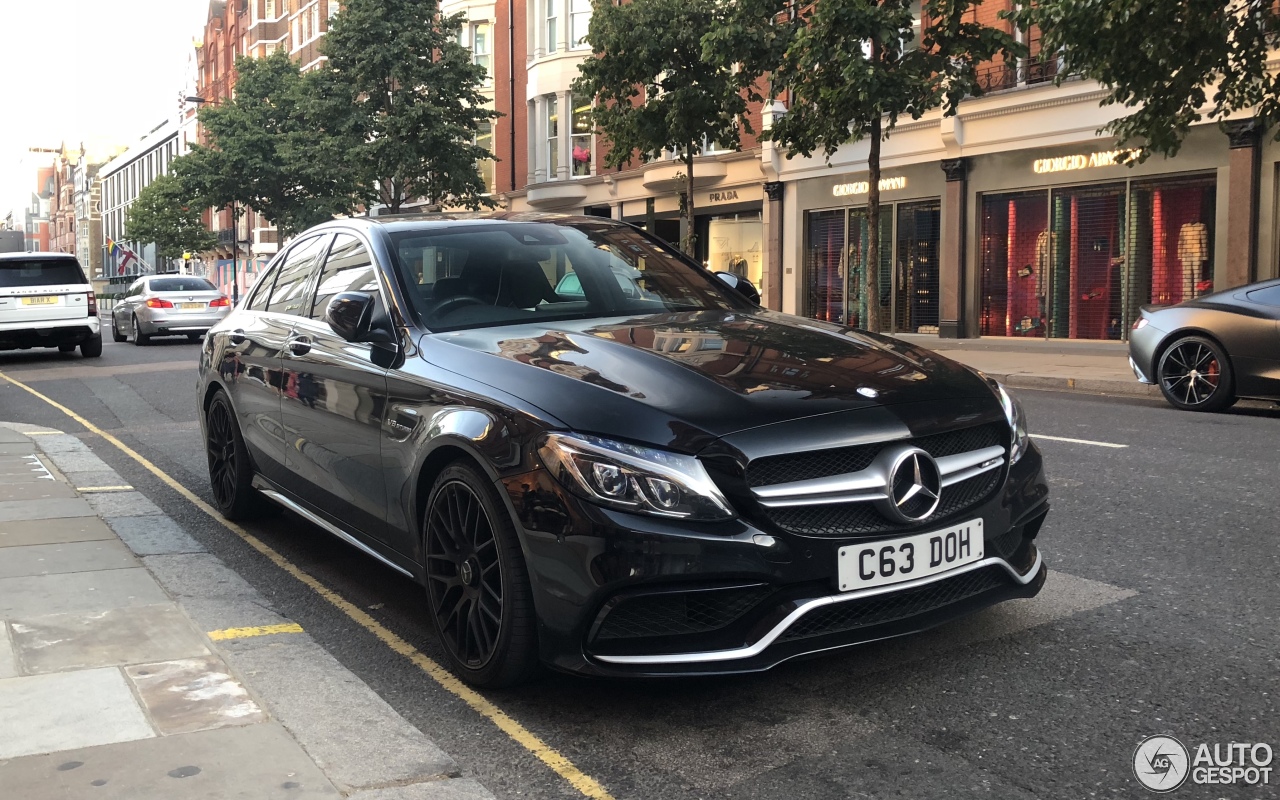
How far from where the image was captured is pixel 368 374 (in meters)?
4.53

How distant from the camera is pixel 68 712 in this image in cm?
355

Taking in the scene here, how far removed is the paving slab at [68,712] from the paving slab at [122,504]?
297cm

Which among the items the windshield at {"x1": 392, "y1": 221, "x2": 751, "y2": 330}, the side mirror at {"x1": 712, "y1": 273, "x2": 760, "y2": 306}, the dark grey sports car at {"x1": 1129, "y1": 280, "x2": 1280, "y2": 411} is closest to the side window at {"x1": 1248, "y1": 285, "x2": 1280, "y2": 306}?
the dark grey sports car at {"x1": 1129, "y1": 280, "x2": 1280, "y2": 411}

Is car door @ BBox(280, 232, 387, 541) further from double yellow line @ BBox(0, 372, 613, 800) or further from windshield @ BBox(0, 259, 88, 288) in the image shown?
windshield @ BBox(0, 259, 88, 288)

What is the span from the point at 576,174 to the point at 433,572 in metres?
35.2

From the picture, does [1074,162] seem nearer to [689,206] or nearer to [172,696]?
[689,206]

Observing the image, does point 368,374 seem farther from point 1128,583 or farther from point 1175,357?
point 1175,357

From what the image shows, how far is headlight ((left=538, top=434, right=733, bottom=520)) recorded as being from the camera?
3258 millimetres

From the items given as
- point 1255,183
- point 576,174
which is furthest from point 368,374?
point 576,174

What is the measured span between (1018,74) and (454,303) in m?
21.1

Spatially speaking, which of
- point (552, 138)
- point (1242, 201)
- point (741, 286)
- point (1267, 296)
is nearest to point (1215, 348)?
point (1267, 296)

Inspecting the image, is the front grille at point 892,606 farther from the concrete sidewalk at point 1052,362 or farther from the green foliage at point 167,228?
the green foliage at point 167,228

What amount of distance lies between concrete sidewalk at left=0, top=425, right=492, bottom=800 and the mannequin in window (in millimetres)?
18511

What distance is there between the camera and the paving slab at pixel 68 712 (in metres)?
3.32
